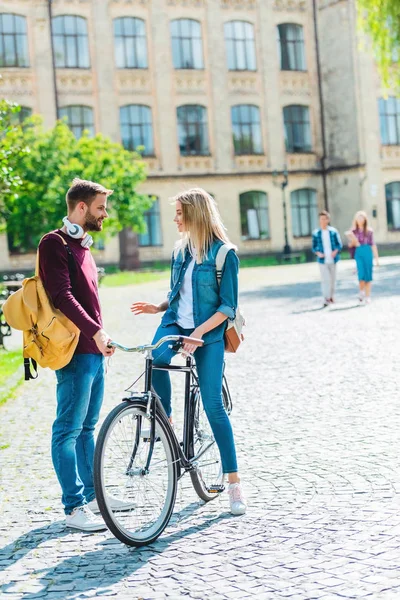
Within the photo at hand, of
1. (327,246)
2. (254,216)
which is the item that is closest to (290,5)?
(254,216)

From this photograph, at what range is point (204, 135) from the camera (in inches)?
1740

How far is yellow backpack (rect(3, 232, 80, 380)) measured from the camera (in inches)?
202

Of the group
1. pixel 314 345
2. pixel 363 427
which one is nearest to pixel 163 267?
pixel 314 345

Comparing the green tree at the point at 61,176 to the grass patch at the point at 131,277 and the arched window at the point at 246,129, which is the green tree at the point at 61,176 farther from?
the arched window at the point at 246,129

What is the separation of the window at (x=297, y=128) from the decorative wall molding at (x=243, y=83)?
→ 208 cm

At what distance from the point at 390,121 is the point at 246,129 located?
24.0 feet

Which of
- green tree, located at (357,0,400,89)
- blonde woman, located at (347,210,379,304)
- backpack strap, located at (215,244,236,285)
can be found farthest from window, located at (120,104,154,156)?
backpack strap, located at (215,244,236,285)

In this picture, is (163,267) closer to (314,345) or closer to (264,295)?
(264,295)

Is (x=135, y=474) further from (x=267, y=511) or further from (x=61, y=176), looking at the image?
(x=61, y=176)

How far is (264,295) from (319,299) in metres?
2.59

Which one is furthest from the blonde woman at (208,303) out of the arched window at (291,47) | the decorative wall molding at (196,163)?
the arched window at (291,47)

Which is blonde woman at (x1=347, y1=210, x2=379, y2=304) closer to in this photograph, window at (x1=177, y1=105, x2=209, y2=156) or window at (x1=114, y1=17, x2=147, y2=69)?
window at (x1=177, y1=105, x2=209, y2=156)

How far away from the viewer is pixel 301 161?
46.2 m

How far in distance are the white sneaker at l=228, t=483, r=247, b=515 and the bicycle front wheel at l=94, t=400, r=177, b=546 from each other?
0.42 meters
